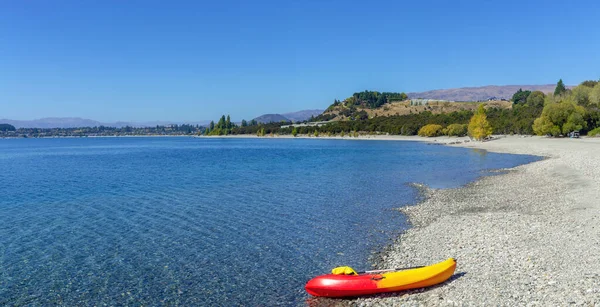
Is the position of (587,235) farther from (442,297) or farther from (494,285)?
(442,297)

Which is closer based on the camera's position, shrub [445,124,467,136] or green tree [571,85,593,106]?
green tree [571,85,593,106]

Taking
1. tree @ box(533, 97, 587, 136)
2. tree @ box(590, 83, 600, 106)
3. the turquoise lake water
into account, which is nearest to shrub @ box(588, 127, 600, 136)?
tree @ box(533, 97, 587, 136)

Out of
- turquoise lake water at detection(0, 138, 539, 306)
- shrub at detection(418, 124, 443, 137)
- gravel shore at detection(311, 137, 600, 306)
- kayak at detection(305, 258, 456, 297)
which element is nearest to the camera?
gravel shore at detection(311, 137, 600, 306)

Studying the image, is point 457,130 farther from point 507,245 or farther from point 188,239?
point 188,239

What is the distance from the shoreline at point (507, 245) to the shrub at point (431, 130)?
139 metres

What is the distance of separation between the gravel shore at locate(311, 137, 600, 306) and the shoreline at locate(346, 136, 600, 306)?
3 centimetres

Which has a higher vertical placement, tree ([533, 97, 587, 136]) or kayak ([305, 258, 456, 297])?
tree ([533, 97, 587, 136])

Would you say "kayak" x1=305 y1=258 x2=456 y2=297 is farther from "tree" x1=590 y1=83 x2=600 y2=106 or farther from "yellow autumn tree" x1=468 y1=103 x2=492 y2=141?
"tree" x1=590 y1=83 x2=600 y2=106

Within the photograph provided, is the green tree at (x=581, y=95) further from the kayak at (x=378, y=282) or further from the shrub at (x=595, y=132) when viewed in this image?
the kayak at (x=378, y=282)

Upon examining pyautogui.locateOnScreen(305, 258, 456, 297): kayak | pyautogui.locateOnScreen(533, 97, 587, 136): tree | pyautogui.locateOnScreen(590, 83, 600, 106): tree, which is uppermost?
pyautogui.locateOnScreen(590, 83, 600, 106): tree

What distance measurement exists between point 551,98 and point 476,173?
13619 centimetres

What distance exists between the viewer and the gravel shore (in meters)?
12.4

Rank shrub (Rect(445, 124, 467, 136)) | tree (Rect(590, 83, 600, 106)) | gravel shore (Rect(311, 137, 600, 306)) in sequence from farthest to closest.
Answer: shrub (Rect(445, 124, 467, 136)) → tree (Rect(590, 83, 600, 106)) → gravel shore (Rect(311, 137, 600, 306))

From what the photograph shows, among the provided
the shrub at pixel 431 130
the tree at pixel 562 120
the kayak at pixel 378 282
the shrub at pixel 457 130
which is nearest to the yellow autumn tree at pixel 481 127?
the tree at pixel 562 120
